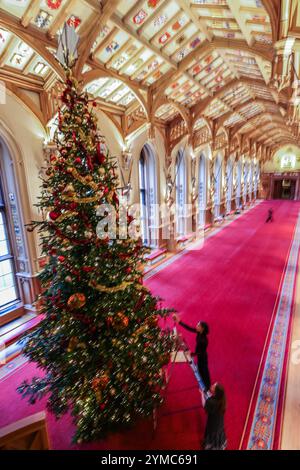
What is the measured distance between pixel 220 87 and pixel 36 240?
30.8 feet

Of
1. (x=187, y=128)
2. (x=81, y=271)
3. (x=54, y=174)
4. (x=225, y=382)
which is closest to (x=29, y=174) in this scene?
(x=54, y=174)

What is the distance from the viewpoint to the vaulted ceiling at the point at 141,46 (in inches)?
175

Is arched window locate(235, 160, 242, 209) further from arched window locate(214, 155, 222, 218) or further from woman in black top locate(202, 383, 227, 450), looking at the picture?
woman in black top locate(202, 383, 227, 450)

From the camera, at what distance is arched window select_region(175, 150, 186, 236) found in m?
12.7

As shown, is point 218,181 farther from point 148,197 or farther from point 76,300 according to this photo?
point 76,300

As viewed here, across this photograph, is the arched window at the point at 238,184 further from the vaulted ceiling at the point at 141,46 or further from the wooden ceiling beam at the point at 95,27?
the wooden ceiling beam at the point at 95,27

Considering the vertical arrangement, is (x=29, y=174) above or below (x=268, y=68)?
below

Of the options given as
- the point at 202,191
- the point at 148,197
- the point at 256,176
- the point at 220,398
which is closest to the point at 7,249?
the point at 220,398

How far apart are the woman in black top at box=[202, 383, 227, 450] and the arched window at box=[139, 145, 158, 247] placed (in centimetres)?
808

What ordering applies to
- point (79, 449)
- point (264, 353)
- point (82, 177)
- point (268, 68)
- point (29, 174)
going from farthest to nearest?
point (268, 68) → point (29, 174) → point (264, 353) → point (79, 449) → point (82, 177)

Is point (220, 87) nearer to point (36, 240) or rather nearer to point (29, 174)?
point (29, 174)

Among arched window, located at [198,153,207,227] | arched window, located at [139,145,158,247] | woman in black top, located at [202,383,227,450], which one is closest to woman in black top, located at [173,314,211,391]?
woman in black top, located at [202,383,227,450]

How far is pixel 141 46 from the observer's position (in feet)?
19.7

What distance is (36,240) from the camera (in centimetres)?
598
